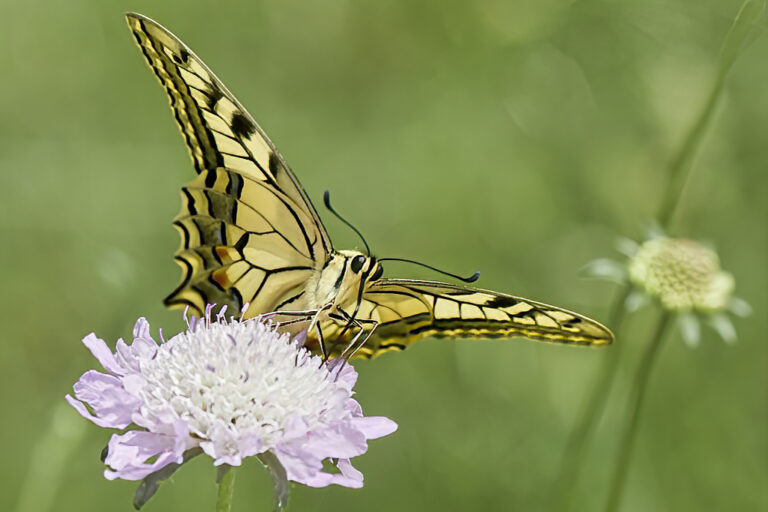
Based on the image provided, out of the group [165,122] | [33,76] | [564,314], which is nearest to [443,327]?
[564,314]

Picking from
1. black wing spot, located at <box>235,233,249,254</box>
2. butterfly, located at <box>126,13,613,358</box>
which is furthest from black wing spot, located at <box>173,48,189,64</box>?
black wing spot, located at <box>235,233,249,254</box>

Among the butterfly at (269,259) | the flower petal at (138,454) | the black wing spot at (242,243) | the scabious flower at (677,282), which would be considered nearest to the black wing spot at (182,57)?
the butterfly at (269,259)

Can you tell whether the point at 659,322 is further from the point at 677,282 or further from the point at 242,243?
the point at 242,243

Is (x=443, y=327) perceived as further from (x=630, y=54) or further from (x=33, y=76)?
(x=33, y=76)

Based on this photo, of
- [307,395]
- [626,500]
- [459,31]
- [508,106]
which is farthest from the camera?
[459,31]

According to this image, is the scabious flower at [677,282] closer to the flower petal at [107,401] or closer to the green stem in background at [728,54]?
the green stem in background at [728,54]
